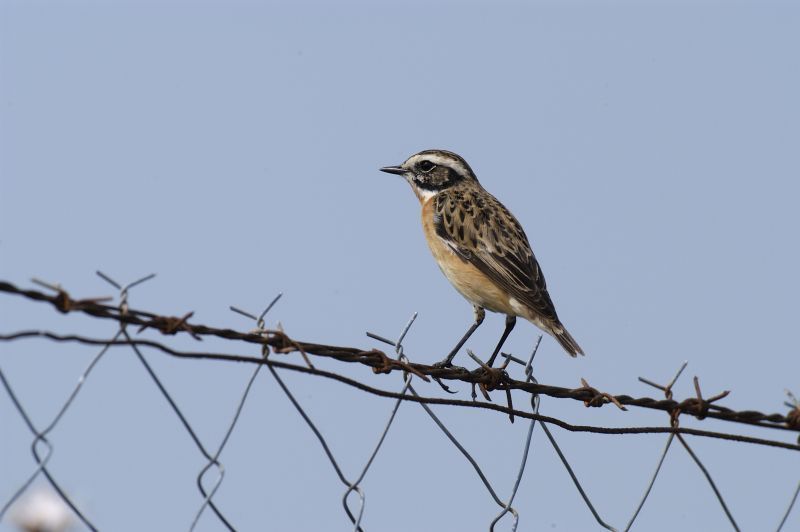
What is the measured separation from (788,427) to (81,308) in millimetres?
4389

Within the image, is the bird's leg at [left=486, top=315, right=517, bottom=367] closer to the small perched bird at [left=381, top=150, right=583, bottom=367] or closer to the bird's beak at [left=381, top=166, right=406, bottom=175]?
the small perched bird at [left=381, top=150, right=583, bottom=367]

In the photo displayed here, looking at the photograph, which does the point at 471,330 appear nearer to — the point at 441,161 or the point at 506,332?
the point at 506,332

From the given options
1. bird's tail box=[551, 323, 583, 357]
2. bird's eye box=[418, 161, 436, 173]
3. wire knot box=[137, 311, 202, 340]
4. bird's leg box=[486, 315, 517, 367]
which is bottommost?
wire knot box=[137, 311, 202, 340]

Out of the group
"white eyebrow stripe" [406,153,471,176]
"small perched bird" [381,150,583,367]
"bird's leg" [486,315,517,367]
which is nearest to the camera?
"small perched bird" [381,150,583,367]

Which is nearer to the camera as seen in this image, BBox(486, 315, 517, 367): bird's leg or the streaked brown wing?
the streaked brown wing

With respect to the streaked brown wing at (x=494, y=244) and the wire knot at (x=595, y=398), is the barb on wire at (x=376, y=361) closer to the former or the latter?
the wire knot at (x=595, y=398)

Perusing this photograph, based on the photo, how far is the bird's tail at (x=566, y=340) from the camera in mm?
9406

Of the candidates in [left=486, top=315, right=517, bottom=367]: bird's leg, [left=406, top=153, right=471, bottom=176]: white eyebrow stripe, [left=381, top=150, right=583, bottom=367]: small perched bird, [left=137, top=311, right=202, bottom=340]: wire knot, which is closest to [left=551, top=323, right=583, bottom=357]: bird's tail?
[left=381, top=150, right=583, bottom=367]: small perched bird

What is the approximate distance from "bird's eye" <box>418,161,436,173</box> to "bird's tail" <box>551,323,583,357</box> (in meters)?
2.85

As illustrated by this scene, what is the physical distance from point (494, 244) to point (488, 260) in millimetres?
221

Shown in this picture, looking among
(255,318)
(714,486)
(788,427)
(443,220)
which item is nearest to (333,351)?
(255,318)

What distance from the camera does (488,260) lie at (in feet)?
33.4

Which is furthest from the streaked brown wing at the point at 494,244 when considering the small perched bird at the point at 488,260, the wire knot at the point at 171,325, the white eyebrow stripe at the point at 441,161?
the wire knot at the point at 171,325

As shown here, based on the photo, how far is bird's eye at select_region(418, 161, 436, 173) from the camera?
1189cm
